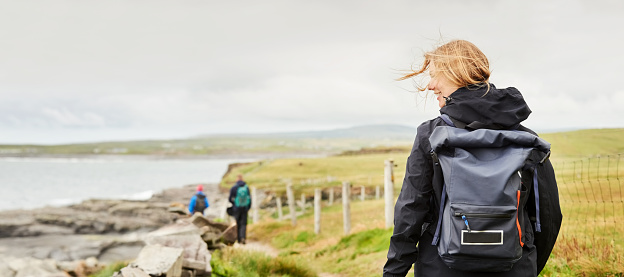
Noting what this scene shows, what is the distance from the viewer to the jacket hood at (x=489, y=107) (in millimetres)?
2361

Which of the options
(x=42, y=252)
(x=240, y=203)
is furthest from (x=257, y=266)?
(x=42, y=252)

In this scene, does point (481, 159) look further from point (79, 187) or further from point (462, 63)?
point (79, 187)

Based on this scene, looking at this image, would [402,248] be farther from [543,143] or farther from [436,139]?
[543,143]

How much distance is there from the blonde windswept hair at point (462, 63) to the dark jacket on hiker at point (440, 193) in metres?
0.07

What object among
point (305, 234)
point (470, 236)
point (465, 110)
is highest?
point (465, 110)

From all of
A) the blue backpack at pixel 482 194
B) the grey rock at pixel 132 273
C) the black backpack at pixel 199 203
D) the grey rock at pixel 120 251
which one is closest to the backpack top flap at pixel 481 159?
the blue backpack at pixel 482 194

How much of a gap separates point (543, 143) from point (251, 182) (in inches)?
2090

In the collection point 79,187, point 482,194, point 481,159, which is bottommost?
point 79,187

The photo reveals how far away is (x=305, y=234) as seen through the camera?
54.5 ft

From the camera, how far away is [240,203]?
1520 cm

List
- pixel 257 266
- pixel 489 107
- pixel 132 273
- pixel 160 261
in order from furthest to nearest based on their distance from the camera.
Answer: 1. pixel 257 266
2. pixel 160 261
3. pixel 132 273
4. pixel 489 107

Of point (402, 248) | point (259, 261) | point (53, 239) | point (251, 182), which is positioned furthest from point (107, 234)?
point (402, 248)

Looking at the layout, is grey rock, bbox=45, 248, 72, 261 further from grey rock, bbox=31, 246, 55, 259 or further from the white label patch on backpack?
→ the white label patch on backpack

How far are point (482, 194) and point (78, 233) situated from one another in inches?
1473
